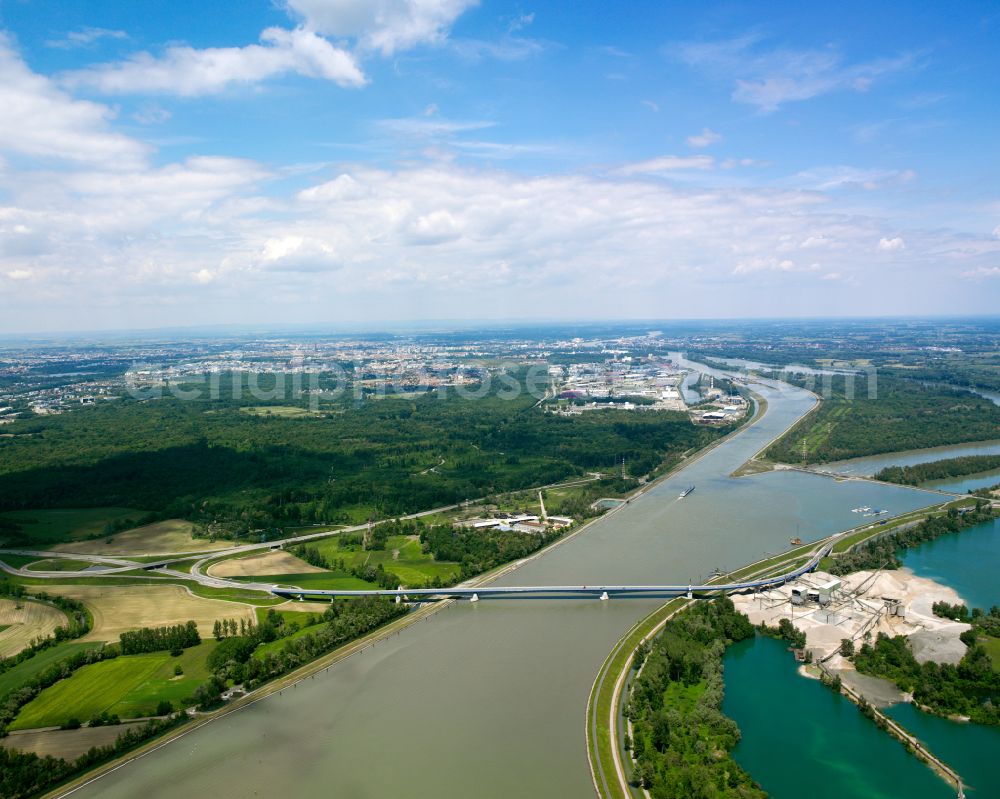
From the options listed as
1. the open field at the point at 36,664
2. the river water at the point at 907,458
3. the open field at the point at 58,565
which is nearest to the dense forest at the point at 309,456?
the open field at the point at 58,565

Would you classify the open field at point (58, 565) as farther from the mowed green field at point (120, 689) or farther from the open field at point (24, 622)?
the mowed green field at point (120, 689)

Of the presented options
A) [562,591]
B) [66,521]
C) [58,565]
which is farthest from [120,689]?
[66,521]

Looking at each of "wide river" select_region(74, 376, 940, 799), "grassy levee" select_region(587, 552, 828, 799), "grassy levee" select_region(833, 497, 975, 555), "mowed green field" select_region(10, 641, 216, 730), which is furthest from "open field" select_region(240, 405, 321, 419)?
"grassy levee" select_region(833, 497, 975, 555)

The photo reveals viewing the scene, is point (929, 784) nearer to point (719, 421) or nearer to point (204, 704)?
point (204, 704)

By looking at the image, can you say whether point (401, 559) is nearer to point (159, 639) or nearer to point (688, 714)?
point (159, 639)

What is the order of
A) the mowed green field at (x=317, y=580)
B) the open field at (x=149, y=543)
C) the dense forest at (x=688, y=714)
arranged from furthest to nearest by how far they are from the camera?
the open field at (x=149, y=543)
the mowed green field at (x=317, y=580)
the dense forest at (x=688, y=714)

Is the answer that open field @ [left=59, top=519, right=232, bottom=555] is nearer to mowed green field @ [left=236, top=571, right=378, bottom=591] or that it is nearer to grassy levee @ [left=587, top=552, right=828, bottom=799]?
mowed green field @ [left=236, top=571, right=378, bottom=591]
